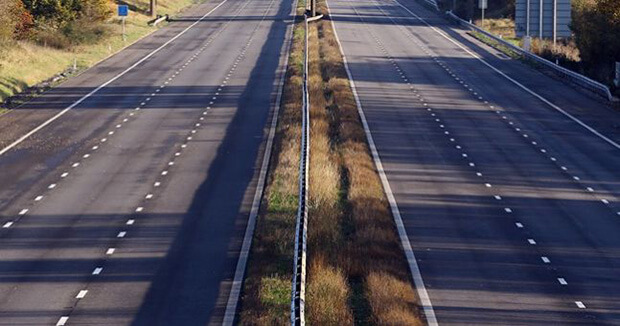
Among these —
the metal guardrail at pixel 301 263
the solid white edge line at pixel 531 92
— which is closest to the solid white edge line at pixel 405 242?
the metal guardrail at pixel 301 263

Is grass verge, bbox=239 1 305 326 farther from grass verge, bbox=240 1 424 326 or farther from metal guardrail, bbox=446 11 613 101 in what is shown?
metal guardrail, bbox=446 11 613 101

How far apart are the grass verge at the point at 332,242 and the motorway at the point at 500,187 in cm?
68

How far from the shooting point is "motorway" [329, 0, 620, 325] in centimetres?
2080

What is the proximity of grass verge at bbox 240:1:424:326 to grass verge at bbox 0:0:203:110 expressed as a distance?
16.4 meters

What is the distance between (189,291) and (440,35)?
6367cm

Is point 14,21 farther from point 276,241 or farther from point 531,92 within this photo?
point 276,241

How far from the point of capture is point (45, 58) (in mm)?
59406

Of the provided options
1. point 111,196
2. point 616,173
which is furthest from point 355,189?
point 616,173

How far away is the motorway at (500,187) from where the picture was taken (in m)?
20.8

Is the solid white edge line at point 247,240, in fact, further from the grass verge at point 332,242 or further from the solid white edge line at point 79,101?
the solid white edge line at point 79,101

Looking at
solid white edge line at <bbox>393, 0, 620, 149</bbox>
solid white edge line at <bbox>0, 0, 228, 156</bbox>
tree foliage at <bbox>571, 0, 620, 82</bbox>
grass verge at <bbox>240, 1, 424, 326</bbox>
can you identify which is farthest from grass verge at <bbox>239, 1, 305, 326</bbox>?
tree foliage at <bbox>571, 0, 620, 82</bbox>

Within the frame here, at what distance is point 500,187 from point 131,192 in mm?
9864

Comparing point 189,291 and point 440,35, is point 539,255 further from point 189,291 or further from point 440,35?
point 440,35

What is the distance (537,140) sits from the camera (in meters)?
38.7
